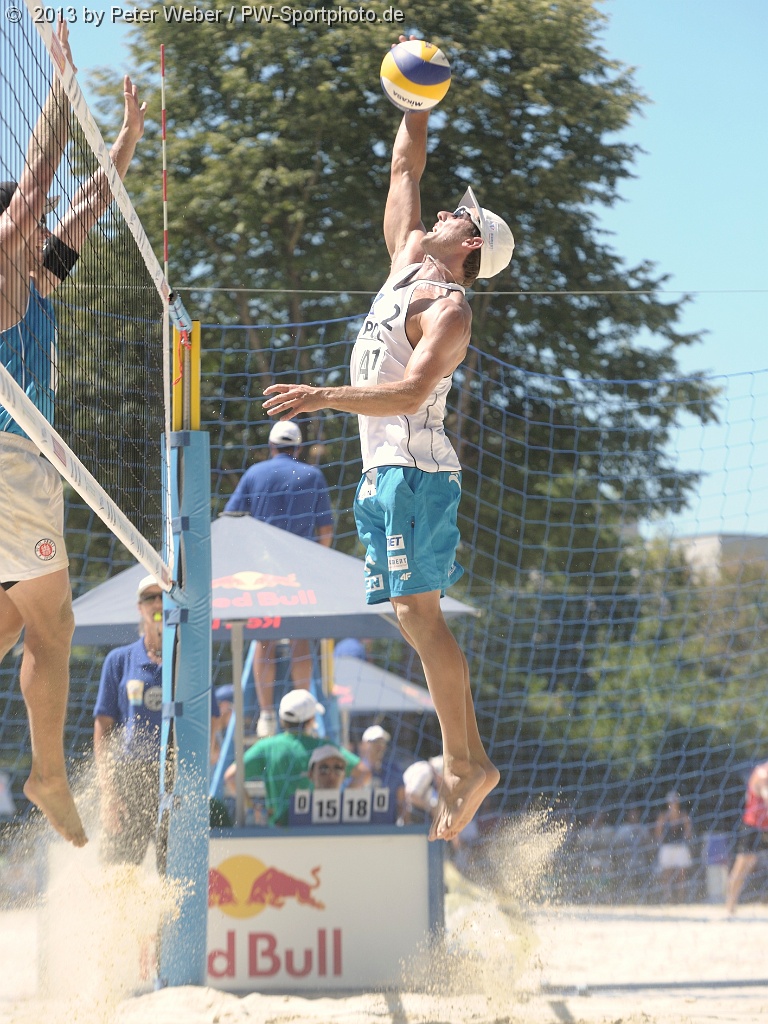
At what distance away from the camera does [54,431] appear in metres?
2.96

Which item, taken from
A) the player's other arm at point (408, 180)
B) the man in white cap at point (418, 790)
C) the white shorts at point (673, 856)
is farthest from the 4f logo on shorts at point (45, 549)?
the white shorts at point (673, 856)

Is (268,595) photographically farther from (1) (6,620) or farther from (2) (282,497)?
(1) (6,620)

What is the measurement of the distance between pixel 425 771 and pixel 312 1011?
3.69m

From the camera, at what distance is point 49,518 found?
3.58 meters

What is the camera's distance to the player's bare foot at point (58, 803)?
148 inches

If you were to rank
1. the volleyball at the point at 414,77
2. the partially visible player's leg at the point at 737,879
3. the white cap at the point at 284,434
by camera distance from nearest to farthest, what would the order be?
the volleyball at the point at 414,77
the white cap at the point at 284,434
the partially visible player's leg at the point at 737,879

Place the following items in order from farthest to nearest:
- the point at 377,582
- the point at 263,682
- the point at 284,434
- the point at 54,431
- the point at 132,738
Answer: the point at 263,682 → the point at 284,434 → the point at 132,738 → the point at 377,582 → the point at 54,431

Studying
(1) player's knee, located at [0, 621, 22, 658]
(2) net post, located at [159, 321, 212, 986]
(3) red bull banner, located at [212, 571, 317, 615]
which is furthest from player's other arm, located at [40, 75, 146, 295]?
(3) red bull banner, located at [212, 571, 317, 615]

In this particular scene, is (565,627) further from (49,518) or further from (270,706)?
(49,518)

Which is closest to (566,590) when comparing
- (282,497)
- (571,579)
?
(571,579)

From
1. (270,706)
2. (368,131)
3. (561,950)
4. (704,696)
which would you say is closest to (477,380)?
(368,131)

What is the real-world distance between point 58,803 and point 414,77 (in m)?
2.61

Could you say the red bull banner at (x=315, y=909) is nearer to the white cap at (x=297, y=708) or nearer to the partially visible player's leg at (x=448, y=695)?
the white cap at (x=297, y=708)

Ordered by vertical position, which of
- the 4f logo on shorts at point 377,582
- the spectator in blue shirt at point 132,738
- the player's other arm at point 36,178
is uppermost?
the player's other arm at point 36,178
